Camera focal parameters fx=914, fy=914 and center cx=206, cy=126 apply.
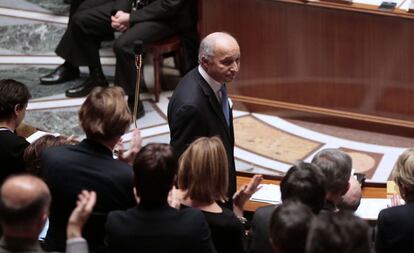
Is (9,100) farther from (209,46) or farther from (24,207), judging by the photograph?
(24,207)

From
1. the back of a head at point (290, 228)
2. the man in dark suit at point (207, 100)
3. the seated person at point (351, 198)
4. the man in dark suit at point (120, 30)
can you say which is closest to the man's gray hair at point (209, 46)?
the man in dark suit at point (207, 100)

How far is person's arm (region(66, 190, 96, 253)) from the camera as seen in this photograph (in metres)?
3.09

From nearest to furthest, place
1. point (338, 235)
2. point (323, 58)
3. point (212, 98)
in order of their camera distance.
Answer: point (338, 235) < point (212, 98) < point (323, 58)

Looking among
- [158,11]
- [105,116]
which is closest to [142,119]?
[158,11]

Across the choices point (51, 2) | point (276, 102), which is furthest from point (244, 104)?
point (51, 2)

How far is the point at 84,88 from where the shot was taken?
22.8 ft

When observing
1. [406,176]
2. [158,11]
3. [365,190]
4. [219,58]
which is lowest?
[365,190]

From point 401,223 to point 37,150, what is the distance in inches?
62.0

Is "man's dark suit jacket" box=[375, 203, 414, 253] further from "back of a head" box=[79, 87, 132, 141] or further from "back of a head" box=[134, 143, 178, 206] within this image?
"back of a head" box=[79, 87, 132, 141]

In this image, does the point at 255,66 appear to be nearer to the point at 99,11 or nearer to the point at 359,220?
the point at 99,11

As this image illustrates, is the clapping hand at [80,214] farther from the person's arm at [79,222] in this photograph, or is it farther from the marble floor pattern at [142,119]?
the marble floor pattern at [142,119]

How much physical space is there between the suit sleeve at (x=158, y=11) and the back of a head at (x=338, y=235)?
4040 millimetres

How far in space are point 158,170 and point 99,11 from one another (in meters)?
3.88

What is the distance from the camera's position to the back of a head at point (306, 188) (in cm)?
324
